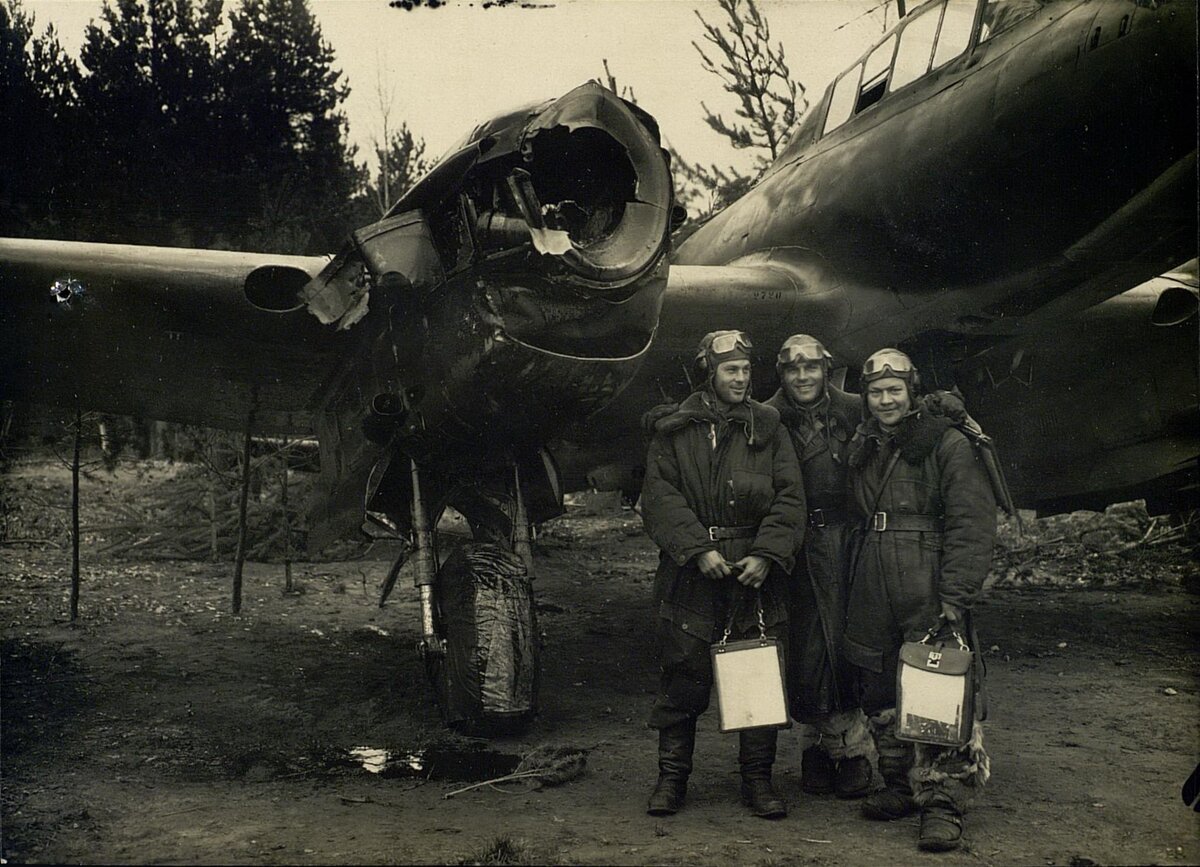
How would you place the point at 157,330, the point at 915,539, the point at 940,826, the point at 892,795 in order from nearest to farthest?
1. the point at 940,826
2. the point at 892,795
3. the point at 915,539
4. the point at 157,330

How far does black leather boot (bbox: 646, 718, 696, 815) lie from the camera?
330 centimetres

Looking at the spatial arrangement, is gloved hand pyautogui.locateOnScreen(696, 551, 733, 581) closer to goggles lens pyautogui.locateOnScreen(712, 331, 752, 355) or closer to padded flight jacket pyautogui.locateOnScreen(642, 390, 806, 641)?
padded flight jacket pyautogui.locateOnScreen(642, 390, 806, 641)

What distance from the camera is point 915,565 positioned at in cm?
337

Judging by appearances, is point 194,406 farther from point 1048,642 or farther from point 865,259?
point 1048,642

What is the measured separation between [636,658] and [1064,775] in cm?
298

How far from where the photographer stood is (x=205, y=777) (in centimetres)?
381

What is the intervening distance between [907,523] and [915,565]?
159 millimetres

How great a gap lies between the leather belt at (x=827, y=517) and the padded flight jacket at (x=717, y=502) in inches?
11.2

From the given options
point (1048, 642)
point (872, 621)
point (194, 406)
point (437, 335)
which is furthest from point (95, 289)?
point (1048, 642)

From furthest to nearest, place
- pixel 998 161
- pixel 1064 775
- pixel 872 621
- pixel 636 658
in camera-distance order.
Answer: pixel 636 658
pixel 998 161
pixel 1064 775
pixel 872 621

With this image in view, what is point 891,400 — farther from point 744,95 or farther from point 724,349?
point 744,95

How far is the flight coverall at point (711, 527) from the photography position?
3430 mm

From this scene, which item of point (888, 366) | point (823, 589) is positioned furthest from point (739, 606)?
point (888, 366)

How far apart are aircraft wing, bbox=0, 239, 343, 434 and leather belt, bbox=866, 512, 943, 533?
7.86 ft
